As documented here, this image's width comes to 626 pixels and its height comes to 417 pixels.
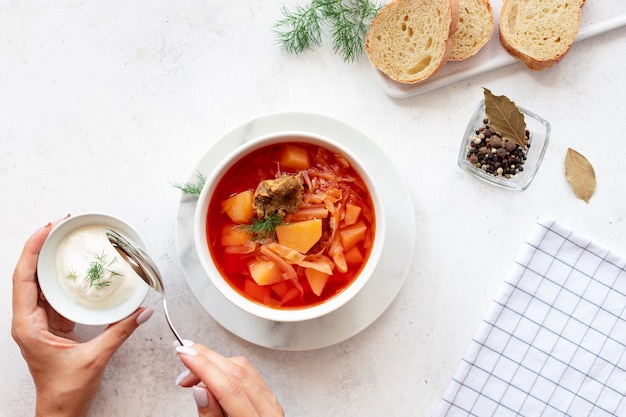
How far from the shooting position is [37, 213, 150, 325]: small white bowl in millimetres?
2451

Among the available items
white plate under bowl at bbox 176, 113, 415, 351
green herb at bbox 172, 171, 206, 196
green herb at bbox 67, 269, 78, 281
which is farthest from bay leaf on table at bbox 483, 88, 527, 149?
green herb at bbox 67, 269, 78, 281

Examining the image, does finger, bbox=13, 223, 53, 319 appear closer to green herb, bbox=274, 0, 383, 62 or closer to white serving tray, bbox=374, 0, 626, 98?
Answer: green herb, bbox=274, 0, 383, 62

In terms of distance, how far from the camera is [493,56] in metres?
2.78

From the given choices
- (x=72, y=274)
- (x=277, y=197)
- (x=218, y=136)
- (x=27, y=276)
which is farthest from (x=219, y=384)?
(x=218, y=136)

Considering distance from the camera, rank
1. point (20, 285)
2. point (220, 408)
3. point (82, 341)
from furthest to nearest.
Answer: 1. point (82, 341)
2. point (20, 285)
3. point (220, 408)

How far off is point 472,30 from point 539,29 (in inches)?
12.3

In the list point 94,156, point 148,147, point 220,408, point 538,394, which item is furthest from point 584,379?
point 94,156

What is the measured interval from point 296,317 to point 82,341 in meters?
1.08

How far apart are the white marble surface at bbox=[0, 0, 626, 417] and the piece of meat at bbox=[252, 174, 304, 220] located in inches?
24.3

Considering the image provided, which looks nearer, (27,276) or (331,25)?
(27,276)

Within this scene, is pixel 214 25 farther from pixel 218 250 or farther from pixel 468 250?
pixel 468 250

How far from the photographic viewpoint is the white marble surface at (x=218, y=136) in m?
2.77

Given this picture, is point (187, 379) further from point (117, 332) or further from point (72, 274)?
point (72, 274)

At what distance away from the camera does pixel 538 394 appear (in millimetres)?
2762
